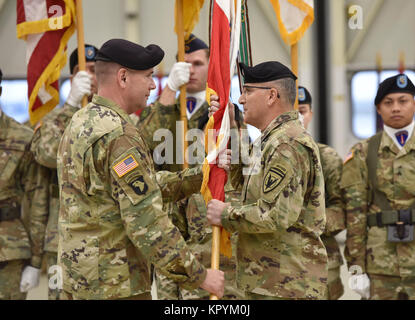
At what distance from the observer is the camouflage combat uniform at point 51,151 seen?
3869mm

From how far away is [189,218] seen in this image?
377 centimetres

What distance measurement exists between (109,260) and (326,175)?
192 cm

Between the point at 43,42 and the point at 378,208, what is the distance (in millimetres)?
2201

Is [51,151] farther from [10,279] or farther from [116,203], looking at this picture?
[116,203]

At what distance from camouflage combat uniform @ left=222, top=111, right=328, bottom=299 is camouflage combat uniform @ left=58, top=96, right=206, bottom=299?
0.32 meters

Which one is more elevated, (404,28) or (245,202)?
(404,28)

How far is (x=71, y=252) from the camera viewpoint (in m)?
2.65

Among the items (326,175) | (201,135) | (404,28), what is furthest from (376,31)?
(201,135)

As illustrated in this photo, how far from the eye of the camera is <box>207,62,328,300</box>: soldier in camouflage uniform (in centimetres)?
271

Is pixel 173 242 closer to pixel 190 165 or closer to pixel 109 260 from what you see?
pixel 109 260

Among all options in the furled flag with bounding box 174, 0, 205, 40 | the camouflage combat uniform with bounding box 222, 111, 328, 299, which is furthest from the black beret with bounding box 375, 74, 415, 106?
the camouflage combat uniform with bounding box 222, 111, 328, 299

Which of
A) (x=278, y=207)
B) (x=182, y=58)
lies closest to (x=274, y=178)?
(x=278, y=207)

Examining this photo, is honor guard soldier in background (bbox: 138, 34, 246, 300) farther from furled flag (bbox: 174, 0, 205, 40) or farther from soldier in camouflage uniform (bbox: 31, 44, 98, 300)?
soldier in camouflage uniform (bbox: 31, 44, 98, 300)

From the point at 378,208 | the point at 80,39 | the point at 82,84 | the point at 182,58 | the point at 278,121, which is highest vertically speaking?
the point at 80,39
